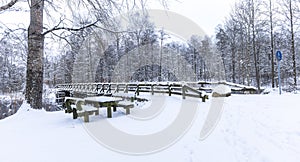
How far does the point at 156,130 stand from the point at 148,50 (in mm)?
32010

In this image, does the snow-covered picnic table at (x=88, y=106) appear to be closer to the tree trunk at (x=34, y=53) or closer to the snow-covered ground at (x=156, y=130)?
the snow-covered ground at (x=156, y=130)

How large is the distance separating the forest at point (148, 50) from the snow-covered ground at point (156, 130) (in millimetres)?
2444

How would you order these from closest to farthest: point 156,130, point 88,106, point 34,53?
point 156,130
point 88,106
point 34,53

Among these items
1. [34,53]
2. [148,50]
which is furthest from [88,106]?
[148,50]

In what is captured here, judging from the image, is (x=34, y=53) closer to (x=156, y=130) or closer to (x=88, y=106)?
(x=88, y=106)

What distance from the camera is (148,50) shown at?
3650cm

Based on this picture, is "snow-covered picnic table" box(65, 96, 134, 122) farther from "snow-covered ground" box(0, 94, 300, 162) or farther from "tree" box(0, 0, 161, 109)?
"tree" box(0, 0, 161, 109)

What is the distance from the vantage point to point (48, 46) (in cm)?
780

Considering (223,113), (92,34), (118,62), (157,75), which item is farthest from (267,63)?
(92,34)

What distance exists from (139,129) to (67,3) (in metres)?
4.07

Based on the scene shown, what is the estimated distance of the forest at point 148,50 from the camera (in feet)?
21.8

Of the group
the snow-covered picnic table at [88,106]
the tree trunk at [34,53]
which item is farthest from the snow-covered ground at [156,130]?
the tree trunk at [34,53]

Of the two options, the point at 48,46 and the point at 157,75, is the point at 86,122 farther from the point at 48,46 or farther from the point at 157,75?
the point at 157,75

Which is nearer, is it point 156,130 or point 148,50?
point 156,130
